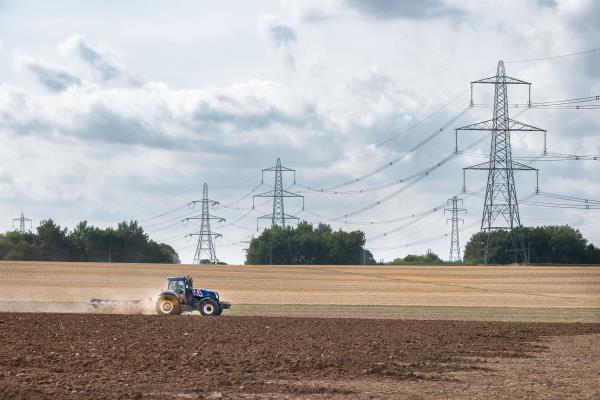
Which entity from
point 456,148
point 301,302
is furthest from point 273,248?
point 301,302

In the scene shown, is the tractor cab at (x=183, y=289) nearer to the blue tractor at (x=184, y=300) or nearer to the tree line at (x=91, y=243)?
the blue tractor at (x=184, y=300)

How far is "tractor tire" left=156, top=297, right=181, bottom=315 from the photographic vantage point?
170 feet

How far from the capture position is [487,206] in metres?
99.8

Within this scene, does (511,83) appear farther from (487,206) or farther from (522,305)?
(522,305)

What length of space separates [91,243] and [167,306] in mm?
127034

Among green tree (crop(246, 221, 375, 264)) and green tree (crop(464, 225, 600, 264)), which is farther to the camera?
green tree (crop(246, 221, 375, 264))

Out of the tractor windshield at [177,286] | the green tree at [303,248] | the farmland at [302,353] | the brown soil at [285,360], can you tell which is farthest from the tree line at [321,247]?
the brown soil at [285,360]

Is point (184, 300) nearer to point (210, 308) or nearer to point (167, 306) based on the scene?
point (167, 306)

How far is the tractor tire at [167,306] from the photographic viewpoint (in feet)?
170

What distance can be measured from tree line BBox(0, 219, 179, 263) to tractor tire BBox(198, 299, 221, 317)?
4835 inches

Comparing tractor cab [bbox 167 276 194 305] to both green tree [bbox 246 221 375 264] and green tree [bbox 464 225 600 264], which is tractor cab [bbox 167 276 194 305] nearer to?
green tree [bbox 464 225 600 264]

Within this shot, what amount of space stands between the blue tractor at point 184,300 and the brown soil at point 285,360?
5.50m

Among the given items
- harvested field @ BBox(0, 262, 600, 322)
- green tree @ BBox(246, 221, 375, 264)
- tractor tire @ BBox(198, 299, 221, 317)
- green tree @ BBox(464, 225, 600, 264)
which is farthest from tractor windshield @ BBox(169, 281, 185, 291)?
green tree @ BBox(246, 221, 375, 264)

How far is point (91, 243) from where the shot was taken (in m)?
176
